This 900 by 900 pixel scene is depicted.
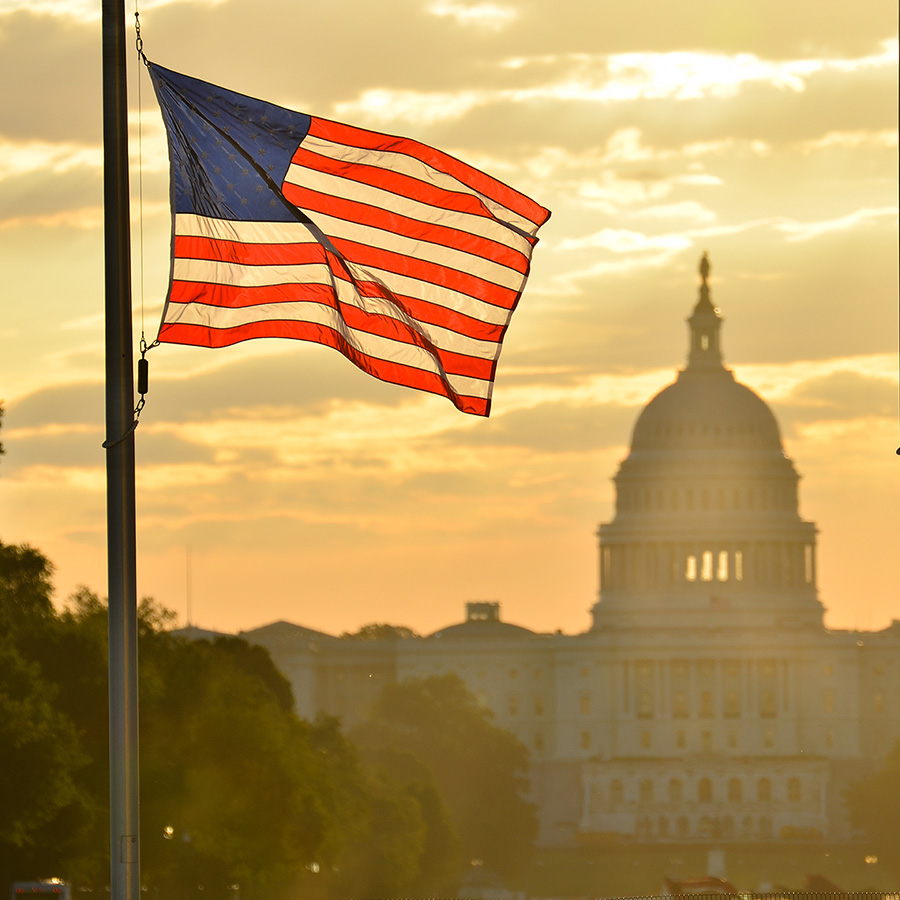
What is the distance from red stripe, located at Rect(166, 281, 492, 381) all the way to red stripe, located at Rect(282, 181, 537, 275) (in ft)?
2.80

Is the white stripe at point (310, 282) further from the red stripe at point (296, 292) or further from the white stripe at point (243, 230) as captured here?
the white stripe at point (243, 230)

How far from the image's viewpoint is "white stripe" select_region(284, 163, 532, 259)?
981 inches

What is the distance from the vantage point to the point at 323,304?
2472cm

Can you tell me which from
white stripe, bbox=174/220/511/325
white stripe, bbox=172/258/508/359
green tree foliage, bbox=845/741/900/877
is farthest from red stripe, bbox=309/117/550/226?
green tree foliage, bbox=845/741/900/877

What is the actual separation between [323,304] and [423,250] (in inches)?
54.9

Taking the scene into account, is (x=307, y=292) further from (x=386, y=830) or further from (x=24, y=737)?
(x=386, y=830)

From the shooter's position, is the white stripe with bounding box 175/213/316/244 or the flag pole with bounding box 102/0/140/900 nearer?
the flag pole with bounding box 102/0/140/900

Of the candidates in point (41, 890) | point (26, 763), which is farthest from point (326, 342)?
point (26, 763)

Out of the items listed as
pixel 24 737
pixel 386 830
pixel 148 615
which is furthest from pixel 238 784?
pixel 386 830

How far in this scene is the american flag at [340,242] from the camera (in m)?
24.1

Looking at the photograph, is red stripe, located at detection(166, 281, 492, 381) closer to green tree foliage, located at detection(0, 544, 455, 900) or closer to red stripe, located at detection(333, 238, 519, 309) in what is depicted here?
red stripe, located at detection(333, 238, 519, 309)

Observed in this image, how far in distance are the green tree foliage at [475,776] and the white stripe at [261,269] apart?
126318mm

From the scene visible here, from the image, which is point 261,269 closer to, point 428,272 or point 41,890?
point 428,272

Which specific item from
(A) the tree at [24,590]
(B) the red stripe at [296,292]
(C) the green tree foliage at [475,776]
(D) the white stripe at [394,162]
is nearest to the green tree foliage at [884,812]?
(C) the green tree foliage at [475,776]
